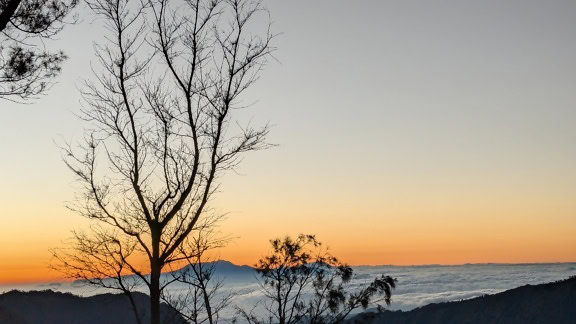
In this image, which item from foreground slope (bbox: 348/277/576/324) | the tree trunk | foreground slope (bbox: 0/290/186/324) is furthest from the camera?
foreground slope (bbox: 0/290/186/324)

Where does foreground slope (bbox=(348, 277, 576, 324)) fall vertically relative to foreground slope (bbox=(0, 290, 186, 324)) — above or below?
below

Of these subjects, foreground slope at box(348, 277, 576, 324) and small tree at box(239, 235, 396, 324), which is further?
foreground slope at box(348, 277, 576, 324)

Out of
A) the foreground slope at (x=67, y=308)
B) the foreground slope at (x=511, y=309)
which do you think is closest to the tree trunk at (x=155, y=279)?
the foreground slope at (x=511, y=309)

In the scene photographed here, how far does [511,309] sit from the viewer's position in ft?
114

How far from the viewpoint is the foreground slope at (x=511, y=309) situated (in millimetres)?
32250

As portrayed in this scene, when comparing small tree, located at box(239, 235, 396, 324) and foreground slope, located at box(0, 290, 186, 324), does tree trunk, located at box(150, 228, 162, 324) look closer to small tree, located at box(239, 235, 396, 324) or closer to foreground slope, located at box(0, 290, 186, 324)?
small tree, located at box(239, 235, 396, 324)

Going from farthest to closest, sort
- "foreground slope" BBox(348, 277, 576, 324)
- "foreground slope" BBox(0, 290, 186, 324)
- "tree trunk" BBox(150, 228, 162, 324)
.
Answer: "foreground slope" BBox(0, 290, 186, 324) → "foreground slope" BBox(348, 277, 576, 324) → "tree trunk" BBox(150, 228, 162, 324)

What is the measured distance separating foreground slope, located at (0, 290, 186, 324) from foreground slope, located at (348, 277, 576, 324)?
13177 mm

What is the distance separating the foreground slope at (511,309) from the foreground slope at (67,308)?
13.2 metres

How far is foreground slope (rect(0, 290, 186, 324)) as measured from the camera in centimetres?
3405

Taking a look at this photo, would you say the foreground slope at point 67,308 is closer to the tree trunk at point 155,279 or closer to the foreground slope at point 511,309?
the foreground slope at point 511,309

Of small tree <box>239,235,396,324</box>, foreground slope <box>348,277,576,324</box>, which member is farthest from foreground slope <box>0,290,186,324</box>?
small tree <box>239,235,396,324</box>

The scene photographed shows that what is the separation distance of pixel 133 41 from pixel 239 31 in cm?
139

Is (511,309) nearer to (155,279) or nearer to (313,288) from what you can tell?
(313,288)
